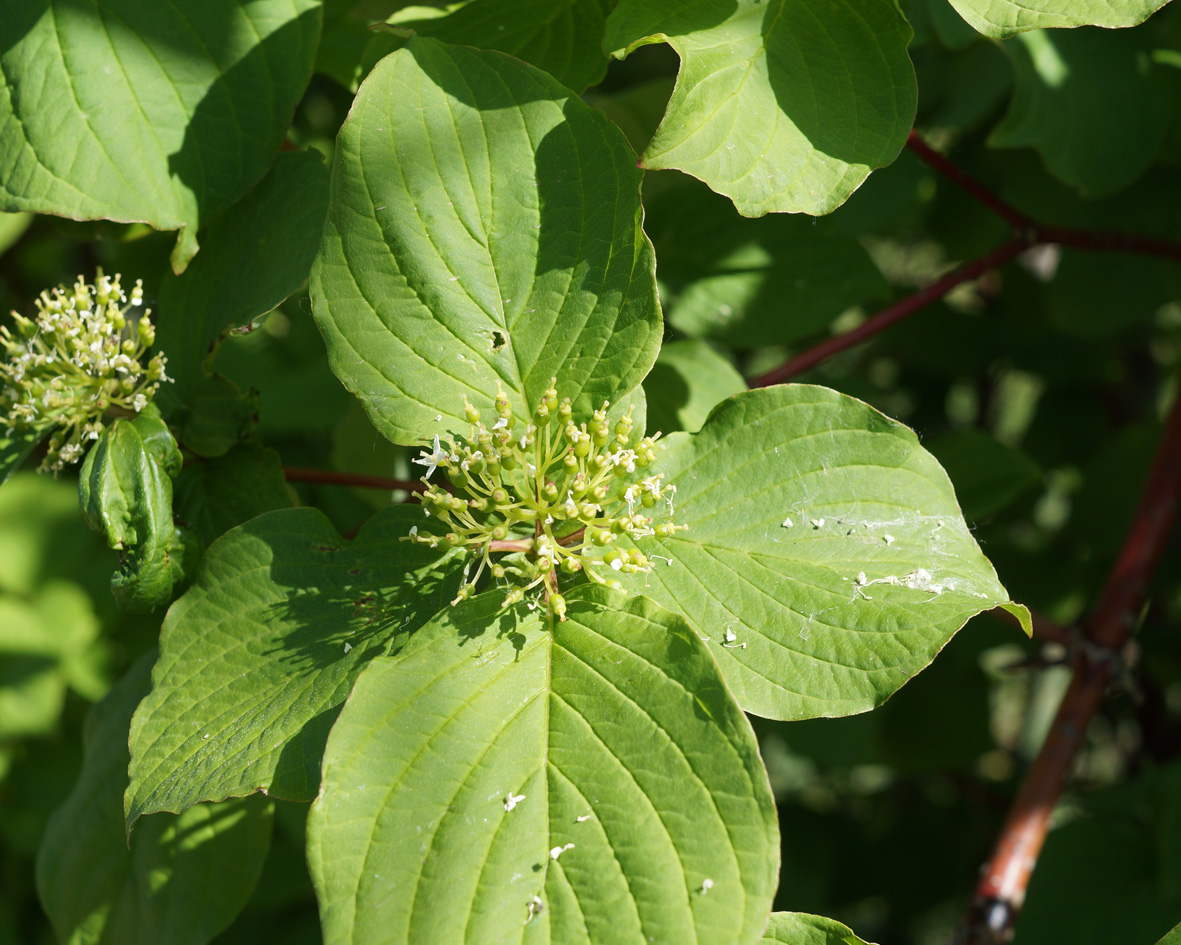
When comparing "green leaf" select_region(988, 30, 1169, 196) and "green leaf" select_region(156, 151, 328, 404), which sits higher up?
"green leaf" select_region(988, 30, 1169, 196)

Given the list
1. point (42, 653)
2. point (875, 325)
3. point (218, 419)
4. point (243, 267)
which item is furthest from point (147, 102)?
point (42, 653)

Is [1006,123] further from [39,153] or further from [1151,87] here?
[39,153]

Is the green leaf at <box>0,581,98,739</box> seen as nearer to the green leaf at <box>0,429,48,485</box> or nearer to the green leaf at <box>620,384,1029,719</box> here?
the green leaf at <box>0,429,48,485</box>

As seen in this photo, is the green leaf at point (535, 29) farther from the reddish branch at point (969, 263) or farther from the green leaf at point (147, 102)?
the reddish branch at point (969, 263)

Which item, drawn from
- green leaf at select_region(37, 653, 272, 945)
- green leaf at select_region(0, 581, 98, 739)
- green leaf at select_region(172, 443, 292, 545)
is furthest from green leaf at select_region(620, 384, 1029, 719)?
green leaf at select_region(0, 581, 98, 739)

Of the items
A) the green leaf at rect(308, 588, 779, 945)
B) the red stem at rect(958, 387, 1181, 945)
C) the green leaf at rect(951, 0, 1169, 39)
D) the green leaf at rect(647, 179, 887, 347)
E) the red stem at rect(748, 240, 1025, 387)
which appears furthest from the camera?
the green leaf at rect(647, 179, 887, 347)

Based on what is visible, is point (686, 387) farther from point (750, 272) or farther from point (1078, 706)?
point (1078, 706)

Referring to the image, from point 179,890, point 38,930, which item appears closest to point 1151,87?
point 179,890
